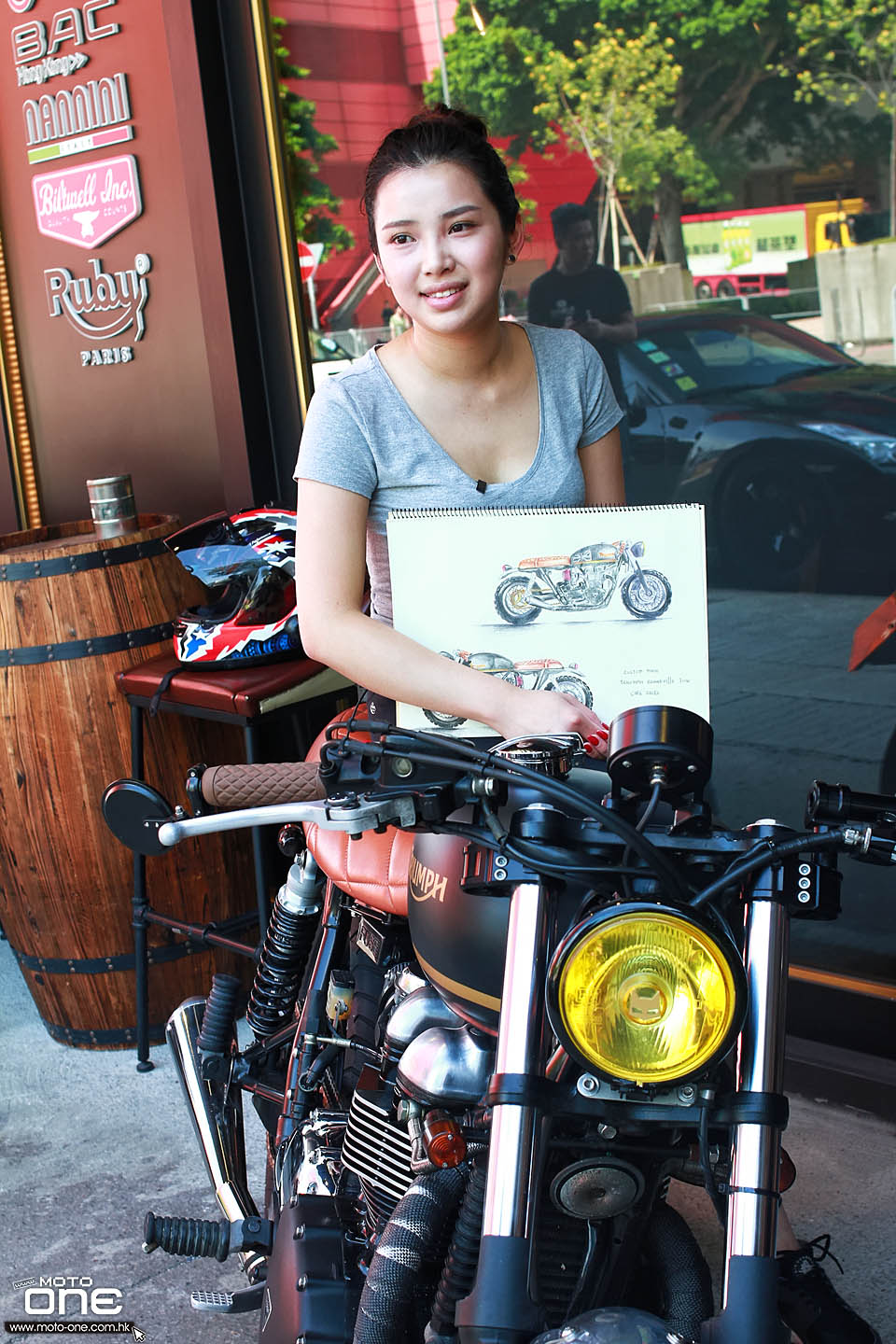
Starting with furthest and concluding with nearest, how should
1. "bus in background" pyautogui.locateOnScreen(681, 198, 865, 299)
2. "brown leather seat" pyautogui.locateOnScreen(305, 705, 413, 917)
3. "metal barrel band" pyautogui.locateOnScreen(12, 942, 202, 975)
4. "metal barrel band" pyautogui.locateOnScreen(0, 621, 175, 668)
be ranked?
"metal barrel band" pyautogui.locateOnScreen(12, 942, 202, 975), "metal barrel band" pyautogui.locateOnScreen(0, 621, 175, 668), "bus in background" pyautogui.locateOnScreen(681, 198, 865, 299), "brown leather seat" pyautogui.locateOnScreen(305, 705, 413, 917)

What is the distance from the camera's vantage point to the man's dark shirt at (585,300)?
2.93 m

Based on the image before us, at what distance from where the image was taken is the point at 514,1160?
3.66 ft

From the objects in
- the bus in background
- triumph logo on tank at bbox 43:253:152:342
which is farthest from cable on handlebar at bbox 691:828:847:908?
triumph logo on tank at bbox 43:253:152:342

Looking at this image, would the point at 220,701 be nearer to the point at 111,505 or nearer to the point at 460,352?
the point at 111,505

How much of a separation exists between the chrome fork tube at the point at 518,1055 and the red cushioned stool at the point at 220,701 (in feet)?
5.10

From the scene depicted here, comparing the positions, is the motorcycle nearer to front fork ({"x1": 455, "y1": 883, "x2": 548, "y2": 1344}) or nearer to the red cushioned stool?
front fork ({"x1": 455, "y1": 883, "x2": 548, "y2": 1344})

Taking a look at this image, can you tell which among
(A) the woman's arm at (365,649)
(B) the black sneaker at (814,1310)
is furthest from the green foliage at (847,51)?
(B) the black sneaker at (814,1310)

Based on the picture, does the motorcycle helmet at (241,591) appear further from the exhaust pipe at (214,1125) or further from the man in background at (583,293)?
the exhaust pipe at (214,1125)

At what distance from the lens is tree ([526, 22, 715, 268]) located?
274 centimetres

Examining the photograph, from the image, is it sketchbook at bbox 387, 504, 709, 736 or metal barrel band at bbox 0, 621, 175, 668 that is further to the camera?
metal barrel band at bbox 0, 621, 175, 668

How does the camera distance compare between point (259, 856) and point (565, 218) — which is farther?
point (565, 218)

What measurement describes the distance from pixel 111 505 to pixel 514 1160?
253 cm

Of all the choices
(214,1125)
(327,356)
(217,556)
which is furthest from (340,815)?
(327,356)

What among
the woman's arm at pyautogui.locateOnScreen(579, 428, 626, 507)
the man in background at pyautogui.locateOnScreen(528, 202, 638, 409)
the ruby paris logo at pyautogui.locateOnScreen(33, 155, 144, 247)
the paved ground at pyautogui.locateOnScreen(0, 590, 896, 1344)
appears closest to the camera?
the woman's arm at pyautogui.locateOnScreen(579, 428, 626, 507)
